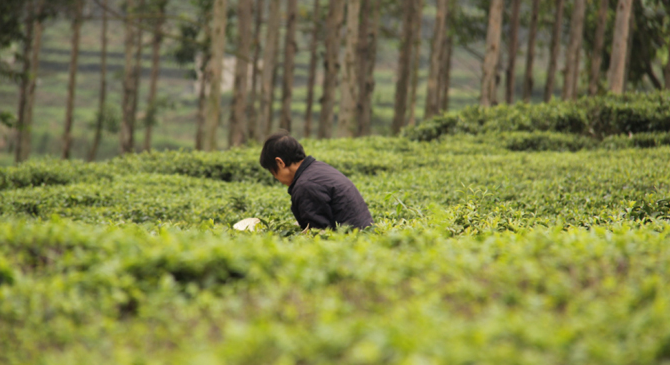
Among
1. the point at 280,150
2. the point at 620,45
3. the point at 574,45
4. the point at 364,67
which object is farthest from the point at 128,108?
the point at 280,150

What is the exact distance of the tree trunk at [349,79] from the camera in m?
16.9

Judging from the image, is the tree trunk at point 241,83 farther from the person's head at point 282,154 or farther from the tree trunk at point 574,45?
the tree trunk at point 574,45

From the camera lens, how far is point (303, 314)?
7.21 ft

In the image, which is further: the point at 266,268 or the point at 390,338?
the point at 266,268

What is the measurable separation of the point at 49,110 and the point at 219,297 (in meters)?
67.3

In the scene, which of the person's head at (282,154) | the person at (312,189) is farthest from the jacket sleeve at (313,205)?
the person's head at (282,154)

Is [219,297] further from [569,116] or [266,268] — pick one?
[569,116]

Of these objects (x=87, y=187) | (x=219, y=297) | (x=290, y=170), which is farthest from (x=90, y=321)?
(x=87, y=187)

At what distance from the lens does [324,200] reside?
4.60 metres

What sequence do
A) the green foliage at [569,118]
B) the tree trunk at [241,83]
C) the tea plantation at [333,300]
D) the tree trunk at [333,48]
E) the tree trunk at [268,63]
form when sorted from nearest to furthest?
the tea plantation at [333,300]
the green foliage at [569,118]
the tree trunk at [241,83]
the tree trunk at [333,48]
the tree trunk at [268,63]

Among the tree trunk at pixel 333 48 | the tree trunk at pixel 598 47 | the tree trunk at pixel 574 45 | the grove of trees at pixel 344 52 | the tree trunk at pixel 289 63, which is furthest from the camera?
the tree trunk at pixel 574 45

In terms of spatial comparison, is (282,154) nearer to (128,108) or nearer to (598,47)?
(598,47)

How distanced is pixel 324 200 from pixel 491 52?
1409cm

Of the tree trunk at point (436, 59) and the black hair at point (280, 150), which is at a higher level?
the tree trunk at point (436, 59)
